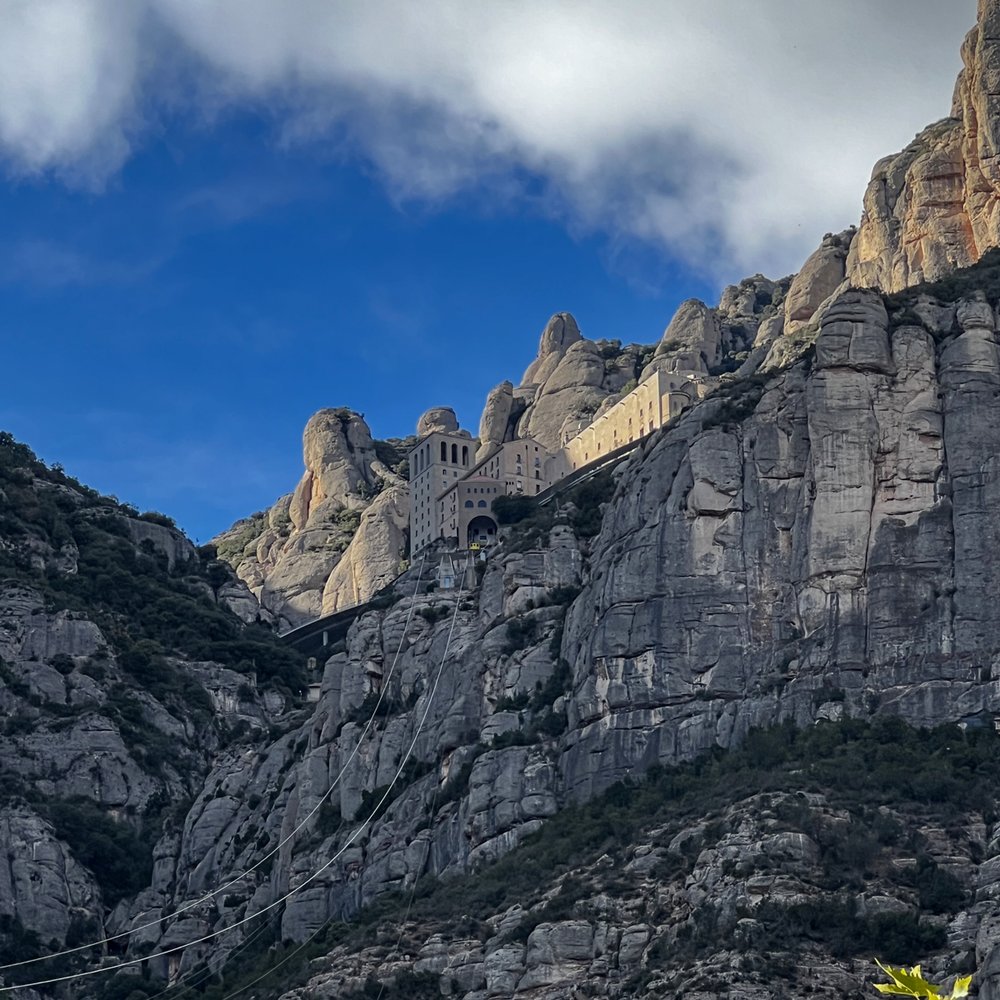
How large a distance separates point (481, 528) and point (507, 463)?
6.60 m

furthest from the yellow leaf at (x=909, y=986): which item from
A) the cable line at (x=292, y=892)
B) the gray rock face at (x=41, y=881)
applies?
the gray rock face at (x=41, y=881)

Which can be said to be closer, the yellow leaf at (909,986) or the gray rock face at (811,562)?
the yellow leaf at (909,986)

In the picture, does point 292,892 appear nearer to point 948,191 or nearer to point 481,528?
point 481,528

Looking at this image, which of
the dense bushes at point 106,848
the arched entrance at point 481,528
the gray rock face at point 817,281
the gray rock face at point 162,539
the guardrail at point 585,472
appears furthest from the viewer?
the gray rock face at point 817,281

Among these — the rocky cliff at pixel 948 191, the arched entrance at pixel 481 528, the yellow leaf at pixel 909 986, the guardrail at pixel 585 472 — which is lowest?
the yellow leaf at pixel 909 986

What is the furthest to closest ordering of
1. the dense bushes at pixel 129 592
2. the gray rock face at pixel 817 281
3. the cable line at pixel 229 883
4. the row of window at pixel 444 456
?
the row of window at pixel 444 456
the gray rock face at pixel 817 281
the dense bushes at pixel 129 592
the cable line at pixel 229 883

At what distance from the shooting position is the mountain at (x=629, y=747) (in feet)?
267

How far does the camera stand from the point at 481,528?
527 feet

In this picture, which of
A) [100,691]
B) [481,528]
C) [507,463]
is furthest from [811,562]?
[507,463]

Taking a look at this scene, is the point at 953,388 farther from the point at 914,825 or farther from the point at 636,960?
the point at 636,960

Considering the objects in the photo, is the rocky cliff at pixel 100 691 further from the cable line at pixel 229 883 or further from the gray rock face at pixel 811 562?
the gray rock face at pixel 811 562

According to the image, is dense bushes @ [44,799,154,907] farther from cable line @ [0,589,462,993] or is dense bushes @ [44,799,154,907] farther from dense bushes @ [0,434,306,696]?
dense bushes @ [0,434,306,696]

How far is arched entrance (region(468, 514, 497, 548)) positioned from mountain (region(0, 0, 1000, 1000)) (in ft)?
64.0

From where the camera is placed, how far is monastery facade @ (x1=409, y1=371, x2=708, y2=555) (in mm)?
155000
